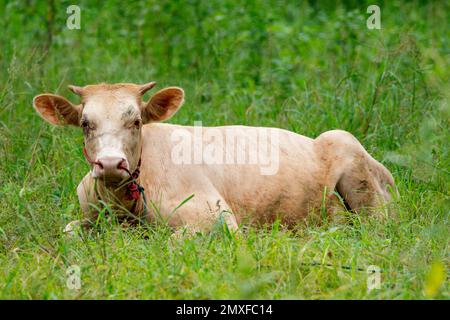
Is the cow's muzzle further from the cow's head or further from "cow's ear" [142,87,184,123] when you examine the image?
"cow's ear" [142,87,184,123]

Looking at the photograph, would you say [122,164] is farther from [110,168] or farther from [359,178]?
[359,178]

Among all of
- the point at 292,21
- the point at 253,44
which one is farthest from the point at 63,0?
the point at 292,21

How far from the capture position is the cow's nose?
583cm

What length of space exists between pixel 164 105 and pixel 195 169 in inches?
21.0

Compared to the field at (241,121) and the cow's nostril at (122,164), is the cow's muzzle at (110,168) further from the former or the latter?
the field at (241,121)

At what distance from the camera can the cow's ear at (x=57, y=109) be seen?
6.57m

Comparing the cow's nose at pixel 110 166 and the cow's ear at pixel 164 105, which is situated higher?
the cow's ear at pixel 164 105

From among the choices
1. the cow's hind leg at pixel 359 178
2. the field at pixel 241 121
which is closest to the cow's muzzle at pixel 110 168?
the field at pixel 241 121

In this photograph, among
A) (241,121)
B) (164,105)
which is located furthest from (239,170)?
(241,121)

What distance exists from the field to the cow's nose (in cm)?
39

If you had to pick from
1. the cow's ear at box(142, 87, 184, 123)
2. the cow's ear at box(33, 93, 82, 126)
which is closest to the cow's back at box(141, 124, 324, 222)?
the cow's ear at box(142, 87, 184, 123)

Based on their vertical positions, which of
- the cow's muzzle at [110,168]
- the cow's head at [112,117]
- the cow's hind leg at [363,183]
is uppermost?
the cow's head at [112,117]

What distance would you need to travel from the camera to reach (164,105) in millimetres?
6742
